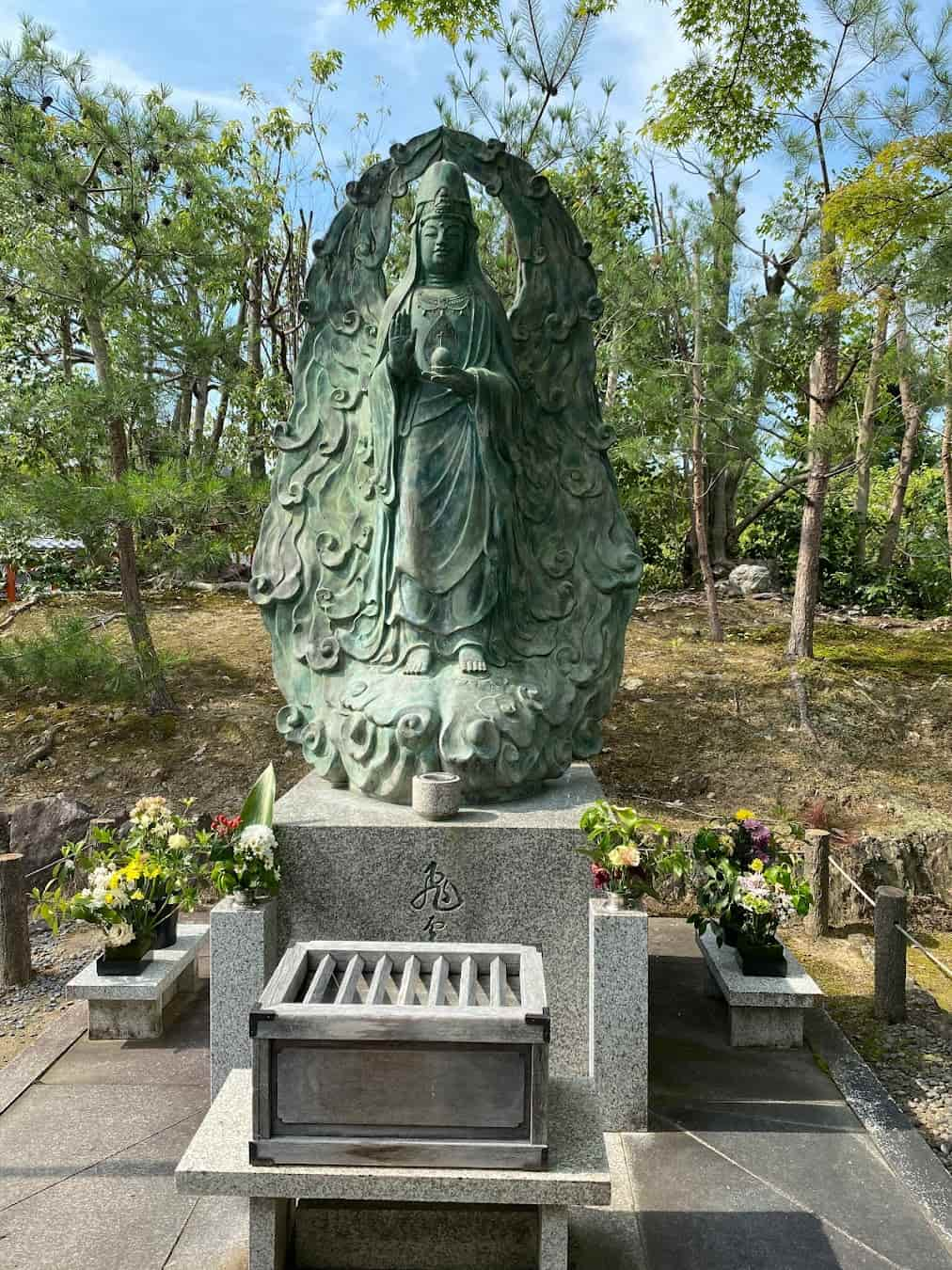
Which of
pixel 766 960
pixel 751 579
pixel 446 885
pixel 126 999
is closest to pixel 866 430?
pixel 751 579

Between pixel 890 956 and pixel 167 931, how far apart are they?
363 centimetres

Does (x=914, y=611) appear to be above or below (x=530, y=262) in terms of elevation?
below

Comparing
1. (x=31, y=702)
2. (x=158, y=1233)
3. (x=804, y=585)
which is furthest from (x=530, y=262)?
(x=31, y=702)

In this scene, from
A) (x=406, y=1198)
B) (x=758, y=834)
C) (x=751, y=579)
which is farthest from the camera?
(x=751, y=579)

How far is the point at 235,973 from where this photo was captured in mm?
3621

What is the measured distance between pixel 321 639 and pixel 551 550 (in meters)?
1.26

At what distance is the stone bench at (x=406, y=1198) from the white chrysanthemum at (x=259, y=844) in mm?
879

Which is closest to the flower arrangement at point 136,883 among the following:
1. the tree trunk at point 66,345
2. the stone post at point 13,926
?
the stone post at point 13,926

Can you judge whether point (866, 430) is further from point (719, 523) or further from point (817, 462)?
point (719, 523)

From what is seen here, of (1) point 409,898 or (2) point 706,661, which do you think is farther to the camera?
(2) point 706,661

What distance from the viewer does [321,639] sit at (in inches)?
180

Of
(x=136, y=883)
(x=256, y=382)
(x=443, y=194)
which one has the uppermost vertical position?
(x=256, y=382)

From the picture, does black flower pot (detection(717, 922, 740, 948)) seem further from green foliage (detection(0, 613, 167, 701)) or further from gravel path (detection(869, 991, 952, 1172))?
green foliage (detection(0, 613, 167, 701))

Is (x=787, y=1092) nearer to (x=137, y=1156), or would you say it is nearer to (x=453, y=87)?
(x=137, y=1156)
